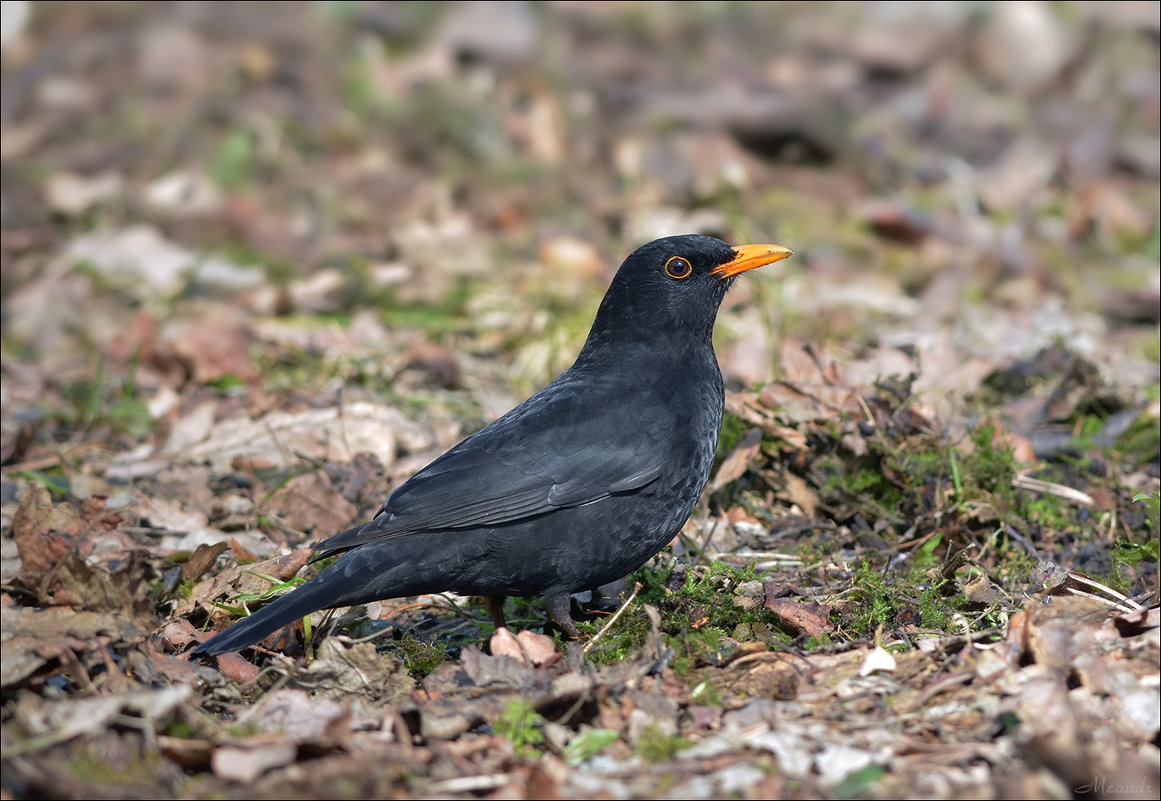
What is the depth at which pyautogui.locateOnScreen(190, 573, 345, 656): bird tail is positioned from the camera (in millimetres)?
3963

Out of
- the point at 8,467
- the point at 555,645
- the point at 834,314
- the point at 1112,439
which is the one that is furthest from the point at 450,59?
the point at 555,645

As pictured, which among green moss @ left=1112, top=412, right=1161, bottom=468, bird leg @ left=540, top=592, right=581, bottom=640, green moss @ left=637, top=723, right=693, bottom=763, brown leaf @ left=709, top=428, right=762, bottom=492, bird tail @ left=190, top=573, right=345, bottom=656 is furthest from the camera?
green moss @ left=1112, top=412, right=1161, bottom=468

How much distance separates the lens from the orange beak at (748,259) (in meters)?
5.05

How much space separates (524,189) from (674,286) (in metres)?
5.23

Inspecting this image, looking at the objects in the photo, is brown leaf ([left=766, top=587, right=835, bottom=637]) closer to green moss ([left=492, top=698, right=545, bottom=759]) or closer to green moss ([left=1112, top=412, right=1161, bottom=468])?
green moss ([left=492, top=698, right=545, bottom=759])

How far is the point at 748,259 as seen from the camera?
512 cm

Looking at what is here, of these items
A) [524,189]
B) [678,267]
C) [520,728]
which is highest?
[678,267]

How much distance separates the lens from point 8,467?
6.39 meters

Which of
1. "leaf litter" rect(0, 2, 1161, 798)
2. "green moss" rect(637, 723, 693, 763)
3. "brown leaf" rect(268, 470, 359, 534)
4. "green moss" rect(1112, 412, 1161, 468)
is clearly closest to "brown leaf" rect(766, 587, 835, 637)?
"leaf litter" rect(0, 2, 1161, 798)

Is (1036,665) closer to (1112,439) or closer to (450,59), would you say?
(1112,439)

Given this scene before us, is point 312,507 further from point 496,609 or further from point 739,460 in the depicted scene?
point 739,460

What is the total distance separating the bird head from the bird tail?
1.66 metres

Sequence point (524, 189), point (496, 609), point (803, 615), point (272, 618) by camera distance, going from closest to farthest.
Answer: point (272, 618), point (803, 615), point (496, 609), point (524, 189)

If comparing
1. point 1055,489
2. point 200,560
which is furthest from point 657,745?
point 1055,489
